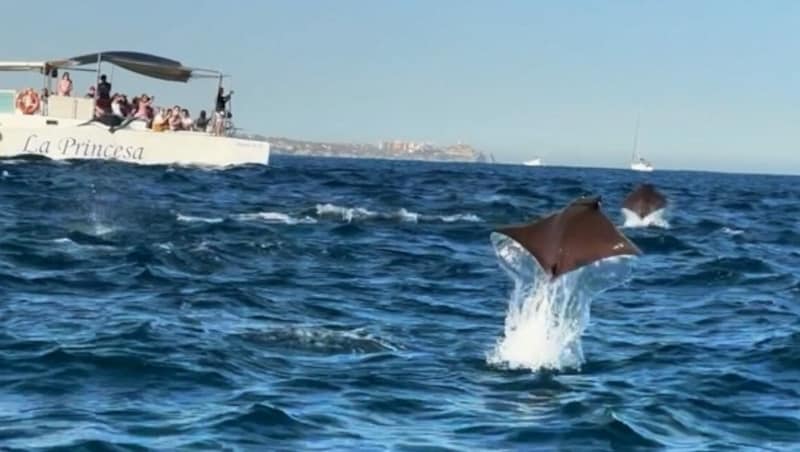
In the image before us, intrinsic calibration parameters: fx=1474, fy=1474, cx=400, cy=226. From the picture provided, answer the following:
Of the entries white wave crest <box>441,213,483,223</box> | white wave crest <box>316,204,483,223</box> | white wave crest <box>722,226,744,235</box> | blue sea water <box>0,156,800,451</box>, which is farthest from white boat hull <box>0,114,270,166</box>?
white wave crest <box>722,226,744,235</box>

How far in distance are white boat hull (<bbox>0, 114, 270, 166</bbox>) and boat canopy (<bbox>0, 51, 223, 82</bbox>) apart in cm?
222

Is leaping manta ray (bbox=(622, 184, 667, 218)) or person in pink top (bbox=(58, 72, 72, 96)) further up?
person in pink top (bbox=(58, 72, 72, 96))

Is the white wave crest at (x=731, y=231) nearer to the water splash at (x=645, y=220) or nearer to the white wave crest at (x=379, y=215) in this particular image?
the water splash at (x=645, y=220)

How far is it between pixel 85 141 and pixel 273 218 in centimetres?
1918

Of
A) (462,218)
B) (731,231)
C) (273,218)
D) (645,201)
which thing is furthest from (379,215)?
(731,231)

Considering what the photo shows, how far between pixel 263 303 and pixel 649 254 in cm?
1122

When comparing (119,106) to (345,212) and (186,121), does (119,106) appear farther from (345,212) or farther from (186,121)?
(345,212)

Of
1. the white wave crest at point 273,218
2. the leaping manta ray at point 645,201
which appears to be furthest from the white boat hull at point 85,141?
the leaping manta ray at point 645,201

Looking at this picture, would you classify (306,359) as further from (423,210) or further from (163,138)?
(163,138)

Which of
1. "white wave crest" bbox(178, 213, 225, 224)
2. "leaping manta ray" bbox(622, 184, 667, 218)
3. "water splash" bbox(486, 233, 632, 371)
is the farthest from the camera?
"leaping manta ray" bbox(622, 184, 667, 218)

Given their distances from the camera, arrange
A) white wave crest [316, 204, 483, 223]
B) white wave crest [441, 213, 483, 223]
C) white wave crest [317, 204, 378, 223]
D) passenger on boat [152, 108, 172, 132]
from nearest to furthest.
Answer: white wave crest [317, 204, 378, 223], white wave crest [316, 204, 483, 223], white wave crest [441, 213, 483, 223], passenger on boat [152, 108, 172, 132]

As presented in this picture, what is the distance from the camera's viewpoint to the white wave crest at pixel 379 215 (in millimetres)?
30844

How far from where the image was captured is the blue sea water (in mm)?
10203

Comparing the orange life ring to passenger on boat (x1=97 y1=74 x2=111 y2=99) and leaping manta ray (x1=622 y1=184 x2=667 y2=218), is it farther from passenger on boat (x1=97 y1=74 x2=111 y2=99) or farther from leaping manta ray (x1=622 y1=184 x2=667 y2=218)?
leaping manta ray (x1=622 y1=184 x2=667 y2=218)
